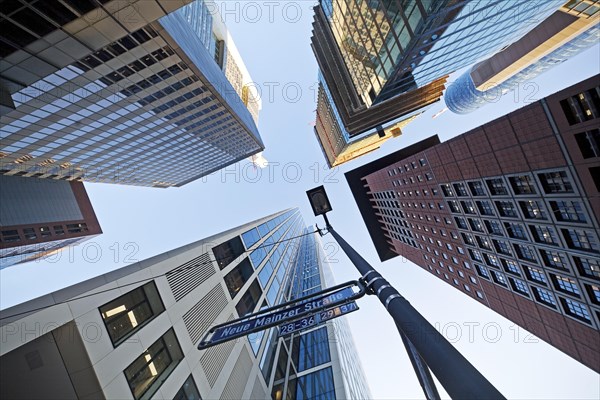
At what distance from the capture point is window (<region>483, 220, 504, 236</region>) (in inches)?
1339

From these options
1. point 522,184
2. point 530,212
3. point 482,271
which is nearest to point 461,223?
point 482,271

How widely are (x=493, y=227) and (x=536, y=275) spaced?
6352mm

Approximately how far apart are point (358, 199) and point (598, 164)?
63.5 metres

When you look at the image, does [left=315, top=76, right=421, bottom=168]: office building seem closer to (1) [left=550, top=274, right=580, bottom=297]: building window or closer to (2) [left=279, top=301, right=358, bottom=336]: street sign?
(1) [left=550, top=274, right=580, bottom=297]: building window

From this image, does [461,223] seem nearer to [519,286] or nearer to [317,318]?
[519,286]

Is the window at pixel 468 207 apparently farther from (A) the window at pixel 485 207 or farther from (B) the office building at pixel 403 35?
(B) the office building at pixel 403 35

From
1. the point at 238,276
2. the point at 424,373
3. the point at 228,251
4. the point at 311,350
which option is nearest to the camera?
the point at 424,373

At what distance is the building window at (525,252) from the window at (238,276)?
1117 inches

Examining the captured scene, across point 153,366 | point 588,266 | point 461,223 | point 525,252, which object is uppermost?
point 153,366

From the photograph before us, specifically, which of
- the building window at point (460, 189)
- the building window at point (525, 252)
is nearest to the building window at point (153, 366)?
the building window at point (525, 252)

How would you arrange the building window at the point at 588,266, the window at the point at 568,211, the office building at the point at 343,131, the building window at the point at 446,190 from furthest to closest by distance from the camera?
the office building at the point at 343,131 → the building window at the point at 446,190 → the building window at the point at 588,266 → the window at the point at 568,211

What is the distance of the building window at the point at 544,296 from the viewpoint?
98.5 feet

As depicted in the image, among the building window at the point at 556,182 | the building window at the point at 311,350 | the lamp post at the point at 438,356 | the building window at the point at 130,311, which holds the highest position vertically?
the building window at the point at 130,311

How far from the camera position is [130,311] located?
1119 centimetres
